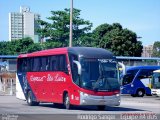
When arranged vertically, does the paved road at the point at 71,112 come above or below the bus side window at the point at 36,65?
below

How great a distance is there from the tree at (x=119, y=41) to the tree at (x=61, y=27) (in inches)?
203

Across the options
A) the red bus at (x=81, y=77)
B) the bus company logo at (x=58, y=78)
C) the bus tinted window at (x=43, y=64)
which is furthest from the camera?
the bus tinted window at (x=43, y=64)

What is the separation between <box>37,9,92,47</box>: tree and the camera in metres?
72.1

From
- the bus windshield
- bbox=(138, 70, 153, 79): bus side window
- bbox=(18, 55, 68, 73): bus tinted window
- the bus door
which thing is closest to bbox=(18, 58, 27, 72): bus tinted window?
bbox=(18, 55, 68, 73): bus tinted window

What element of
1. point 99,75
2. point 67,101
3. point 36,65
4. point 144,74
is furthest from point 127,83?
point 99,75

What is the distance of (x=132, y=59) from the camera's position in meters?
71.8

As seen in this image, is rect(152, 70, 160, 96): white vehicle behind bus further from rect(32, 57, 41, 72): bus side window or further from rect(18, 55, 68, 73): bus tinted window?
rect(32, 57, 41, 72): bus side window

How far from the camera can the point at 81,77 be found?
22.0 meters

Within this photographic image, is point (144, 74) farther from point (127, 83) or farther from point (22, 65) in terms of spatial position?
point (22, 65)

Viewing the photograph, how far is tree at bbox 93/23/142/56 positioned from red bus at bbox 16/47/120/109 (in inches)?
2067

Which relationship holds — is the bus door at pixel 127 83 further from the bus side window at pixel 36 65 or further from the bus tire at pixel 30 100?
the bus side window at pixel 36 65

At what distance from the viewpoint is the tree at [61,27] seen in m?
72.1

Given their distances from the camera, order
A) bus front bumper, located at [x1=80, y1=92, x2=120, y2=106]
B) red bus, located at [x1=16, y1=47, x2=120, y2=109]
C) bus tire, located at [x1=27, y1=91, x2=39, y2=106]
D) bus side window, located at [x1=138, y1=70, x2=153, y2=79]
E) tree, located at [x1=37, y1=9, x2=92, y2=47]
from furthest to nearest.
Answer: tree, located at [x1=37, y1=9, x2=92, y2=47] < bus side window, located at [x1=138, y1=70, x2=153, y2=79] < bus tire, located at [x1=27, y1=91, x2=39, y2=106] < red bus, located at [x1=16, y1=47, x2=120, y2=109] < bus front bumper, located at [x1=80, y1=92, x2=120, y2=106]

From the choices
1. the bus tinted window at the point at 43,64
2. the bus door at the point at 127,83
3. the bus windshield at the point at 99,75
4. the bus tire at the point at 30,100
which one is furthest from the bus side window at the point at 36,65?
the bus door at the point at 127,83
